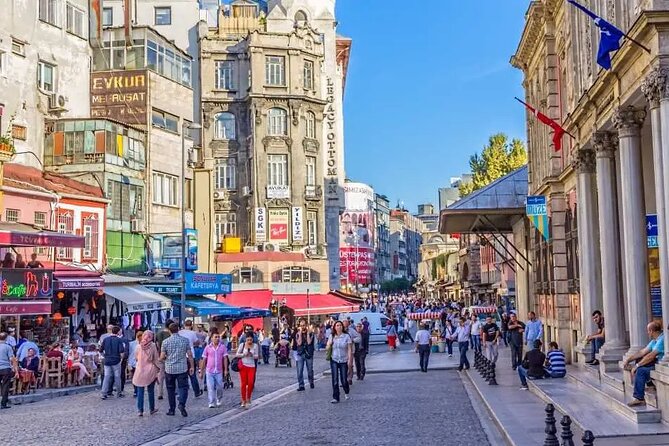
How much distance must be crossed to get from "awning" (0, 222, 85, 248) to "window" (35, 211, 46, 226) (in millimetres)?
3418

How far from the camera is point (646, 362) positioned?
13758mm

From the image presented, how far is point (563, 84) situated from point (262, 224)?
104 ft

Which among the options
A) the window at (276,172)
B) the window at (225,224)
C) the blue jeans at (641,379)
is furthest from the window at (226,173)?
the blue jeans at (641,379)

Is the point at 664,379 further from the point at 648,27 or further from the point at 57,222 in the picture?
the point at 57,222

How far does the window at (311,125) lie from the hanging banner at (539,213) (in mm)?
32768

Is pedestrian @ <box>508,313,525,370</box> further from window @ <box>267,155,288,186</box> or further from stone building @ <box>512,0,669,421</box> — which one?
window @ <box>267,155,288,186</box>

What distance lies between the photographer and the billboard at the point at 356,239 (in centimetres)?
10244

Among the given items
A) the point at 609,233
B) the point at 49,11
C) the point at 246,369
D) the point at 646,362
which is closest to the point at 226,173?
the point at 49,11

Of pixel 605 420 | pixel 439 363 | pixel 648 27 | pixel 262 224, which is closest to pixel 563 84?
pixel 439 363

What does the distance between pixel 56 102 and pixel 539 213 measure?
67.3 feet

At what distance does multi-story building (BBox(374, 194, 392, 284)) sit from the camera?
14038cm

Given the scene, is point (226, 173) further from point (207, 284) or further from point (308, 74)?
point (207, 284)

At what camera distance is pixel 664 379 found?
13.1 meters

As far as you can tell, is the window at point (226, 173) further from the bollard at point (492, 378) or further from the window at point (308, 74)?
the bollard at point (492, 378)
